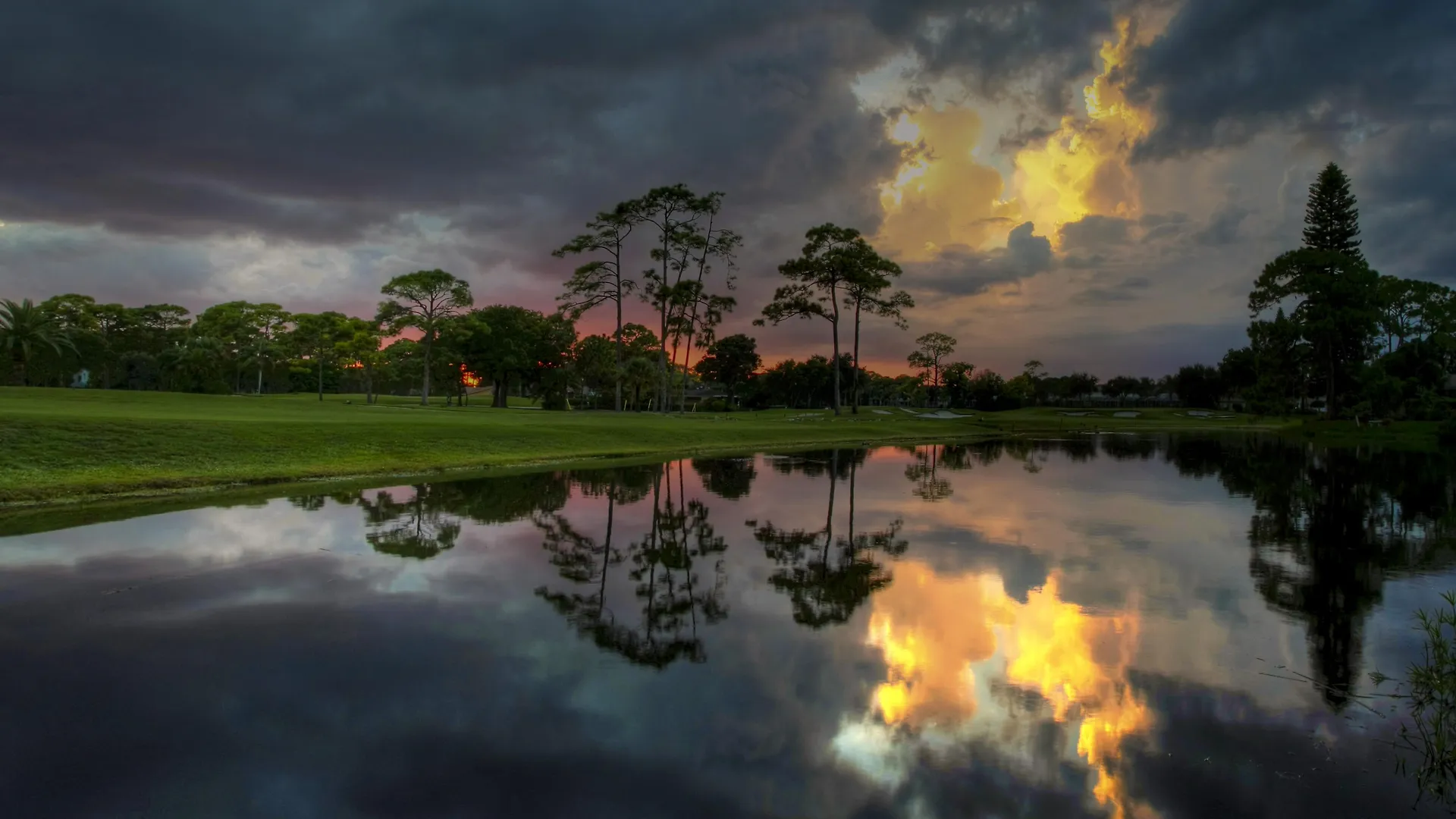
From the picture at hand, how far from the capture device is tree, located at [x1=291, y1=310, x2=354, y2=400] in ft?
239

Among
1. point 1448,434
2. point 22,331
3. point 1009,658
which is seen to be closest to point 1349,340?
point 1448,434

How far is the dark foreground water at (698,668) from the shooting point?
14.9 feet

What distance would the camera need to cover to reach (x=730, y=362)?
12494cm

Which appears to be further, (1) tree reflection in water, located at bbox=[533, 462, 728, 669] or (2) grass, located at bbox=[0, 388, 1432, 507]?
(2) grass, located at bbox=[0, 388, 1432, 507]

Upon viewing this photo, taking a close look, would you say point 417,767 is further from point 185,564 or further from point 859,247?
point 859,247

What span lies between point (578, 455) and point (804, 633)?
888 inches

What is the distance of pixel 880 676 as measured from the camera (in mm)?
6395

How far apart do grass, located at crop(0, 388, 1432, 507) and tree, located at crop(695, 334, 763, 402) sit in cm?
7704

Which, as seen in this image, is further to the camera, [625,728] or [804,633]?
[804,633]

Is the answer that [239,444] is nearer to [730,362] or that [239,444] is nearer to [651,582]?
[651,582]

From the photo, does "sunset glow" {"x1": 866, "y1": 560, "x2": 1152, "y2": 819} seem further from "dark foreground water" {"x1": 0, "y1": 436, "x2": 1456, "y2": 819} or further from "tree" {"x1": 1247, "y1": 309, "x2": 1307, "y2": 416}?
"tree" {"x1": 1247, "y1": 309, "x2": 1307, "y2": 416}

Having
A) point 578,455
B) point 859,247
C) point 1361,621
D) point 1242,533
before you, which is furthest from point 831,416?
point 1361,621

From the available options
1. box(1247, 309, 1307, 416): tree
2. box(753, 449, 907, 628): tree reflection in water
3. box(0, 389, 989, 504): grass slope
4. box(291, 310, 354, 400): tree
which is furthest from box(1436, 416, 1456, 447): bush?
box(291, 310, 354, 400): tree

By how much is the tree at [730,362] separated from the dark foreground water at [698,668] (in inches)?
4364
